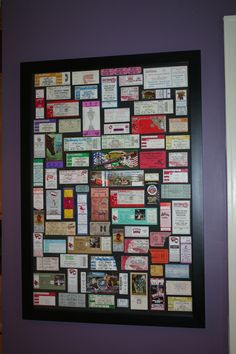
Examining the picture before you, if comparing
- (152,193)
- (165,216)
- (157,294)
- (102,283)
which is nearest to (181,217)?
(165,216)

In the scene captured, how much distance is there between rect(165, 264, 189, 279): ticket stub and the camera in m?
1.63

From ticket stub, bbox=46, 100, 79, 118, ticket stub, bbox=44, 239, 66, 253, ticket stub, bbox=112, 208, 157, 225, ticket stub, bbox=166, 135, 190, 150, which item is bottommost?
ticket stub, bbox=44, 239, 66, 253

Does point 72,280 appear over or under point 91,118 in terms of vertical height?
under

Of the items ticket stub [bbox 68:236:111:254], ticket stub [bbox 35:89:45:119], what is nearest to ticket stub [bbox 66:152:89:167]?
ticket stub [bbox 35:89:45:119]

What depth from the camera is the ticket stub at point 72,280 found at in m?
1.73

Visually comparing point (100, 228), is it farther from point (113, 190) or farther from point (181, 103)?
point (181, 103)

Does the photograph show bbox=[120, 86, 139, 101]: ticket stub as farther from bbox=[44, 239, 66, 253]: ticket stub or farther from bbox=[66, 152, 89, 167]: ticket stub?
bbox=[44, 239, 66, 253]: ticket stub

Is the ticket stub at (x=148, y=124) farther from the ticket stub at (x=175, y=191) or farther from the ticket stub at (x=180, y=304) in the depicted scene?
the ticket stub at (x=180, y=304)

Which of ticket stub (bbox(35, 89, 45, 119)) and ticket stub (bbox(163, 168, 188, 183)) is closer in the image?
ticket stub (bbox(163, 168, 188, 183))

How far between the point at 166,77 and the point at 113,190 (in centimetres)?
60

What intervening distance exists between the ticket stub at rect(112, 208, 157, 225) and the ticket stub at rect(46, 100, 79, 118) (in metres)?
0.53

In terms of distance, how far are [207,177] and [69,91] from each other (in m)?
0.80

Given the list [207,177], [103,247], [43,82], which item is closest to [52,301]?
[103,247]

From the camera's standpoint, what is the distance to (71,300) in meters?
1.73
